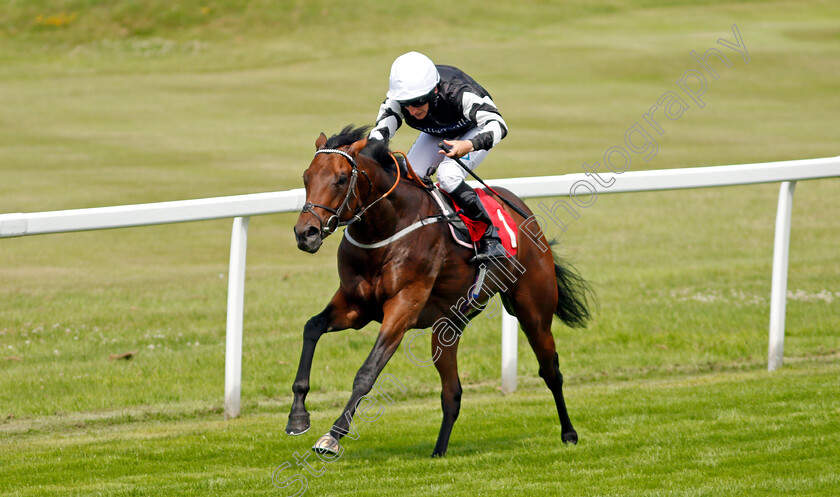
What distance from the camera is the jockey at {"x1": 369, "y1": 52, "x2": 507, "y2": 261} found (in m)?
5.17

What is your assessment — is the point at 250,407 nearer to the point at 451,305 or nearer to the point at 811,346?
the point at 451,305

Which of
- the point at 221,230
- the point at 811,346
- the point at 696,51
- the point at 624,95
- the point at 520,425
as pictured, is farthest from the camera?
the point at 696,51

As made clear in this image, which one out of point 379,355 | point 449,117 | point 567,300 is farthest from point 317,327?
point 567,300

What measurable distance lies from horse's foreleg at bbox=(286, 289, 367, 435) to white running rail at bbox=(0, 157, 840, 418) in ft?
4.23

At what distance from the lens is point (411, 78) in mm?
5141

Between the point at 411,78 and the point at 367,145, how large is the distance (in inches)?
15.1

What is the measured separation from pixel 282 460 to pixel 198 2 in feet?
85.4

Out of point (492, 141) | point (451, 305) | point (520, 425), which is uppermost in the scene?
point (492, 141)

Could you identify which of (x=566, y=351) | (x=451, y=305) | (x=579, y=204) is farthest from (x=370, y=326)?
(x=579, y=204)

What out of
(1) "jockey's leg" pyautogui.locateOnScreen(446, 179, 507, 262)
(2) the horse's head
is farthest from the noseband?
(1) "jockey's leg" pyautogui.locateOnScreen(446, 179, 507, 262)

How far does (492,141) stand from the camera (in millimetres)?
5324

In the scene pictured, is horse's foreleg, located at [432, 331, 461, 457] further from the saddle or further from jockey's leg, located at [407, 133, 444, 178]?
jockey's leg, located at [407, 133, 444, 178]

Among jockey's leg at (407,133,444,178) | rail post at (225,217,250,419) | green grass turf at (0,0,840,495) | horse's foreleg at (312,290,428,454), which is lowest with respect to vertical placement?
green grass turf at (0,0,840,495)

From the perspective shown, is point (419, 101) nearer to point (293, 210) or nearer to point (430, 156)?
point (430, 156)
